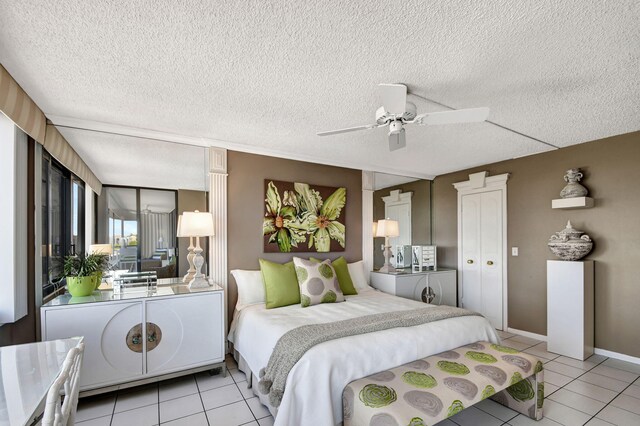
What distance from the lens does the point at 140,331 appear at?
8.58 ft

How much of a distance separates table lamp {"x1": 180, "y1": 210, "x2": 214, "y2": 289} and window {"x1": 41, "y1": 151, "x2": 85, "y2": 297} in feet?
2.85

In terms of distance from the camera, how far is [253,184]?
366cm

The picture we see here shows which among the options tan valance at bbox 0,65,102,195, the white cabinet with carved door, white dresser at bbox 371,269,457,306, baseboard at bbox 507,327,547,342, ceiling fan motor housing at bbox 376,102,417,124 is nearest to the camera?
tan valance at bbox 0,65,102,195

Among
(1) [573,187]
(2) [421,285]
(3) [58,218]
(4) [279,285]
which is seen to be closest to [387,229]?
(2) [421,285]

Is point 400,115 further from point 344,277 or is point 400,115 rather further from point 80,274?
point 80,274

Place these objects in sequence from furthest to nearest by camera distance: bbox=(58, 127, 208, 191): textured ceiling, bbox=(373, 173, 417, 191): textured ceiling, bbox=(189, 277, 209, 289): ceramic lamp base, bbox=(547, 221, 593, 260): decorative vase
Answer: bbox=(373, 173, 417, 191): textured ceiling, bbox=(547, 221, 593, 260): decorative vase, bbox=(189, 277, 209, 289): ceramic lamp base, bbox=(58, 127, 208, 191): textured ceiling

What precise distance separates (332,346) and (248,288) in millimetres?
1547

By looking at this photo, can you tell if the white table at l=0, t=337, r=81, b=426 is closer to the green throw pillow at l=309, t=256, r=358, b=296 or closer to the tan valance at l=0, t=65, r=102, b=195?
the tan valance at l=0, t=65, r=102, b=195

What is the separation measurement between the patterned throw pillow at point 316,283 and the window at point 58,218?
6.68ft

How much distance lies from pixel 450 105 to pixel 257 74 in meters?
1.52

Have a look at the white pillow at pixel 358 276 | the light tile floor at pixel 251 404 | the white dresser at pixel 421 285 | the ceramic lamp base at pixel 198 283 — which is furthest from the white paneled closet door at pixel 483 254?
the ceramic lamp base at pixel 198 283

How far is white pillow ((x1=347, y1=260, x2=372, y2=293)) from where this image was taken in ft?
13.1

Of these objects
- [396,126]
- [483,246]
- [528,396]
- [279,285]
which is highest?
[396,126]

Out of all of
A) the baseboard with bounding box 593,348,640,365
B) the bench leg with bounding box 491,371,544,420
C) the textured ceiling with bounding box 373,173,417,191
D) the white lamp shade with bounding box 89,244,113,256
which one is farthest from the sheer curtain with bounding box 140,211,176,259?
the baseboard with bounding box 593,348,640,365
